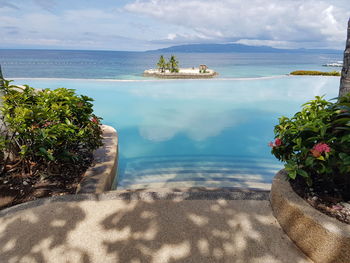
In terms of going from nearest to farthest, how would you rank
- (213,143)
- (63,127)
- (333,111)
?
(333,111) < (63,127) < (213,143)

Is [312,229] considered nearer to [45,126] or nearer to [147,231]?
[147,231]

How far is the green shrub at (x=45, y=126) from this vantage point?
10.3 ft

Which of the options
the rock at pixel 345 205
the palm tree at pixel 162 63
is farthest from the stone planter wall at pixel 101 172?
the palm tree at pixel 162 63

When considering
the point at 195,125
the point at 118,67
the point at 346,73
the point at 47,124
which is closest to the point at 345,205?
the point at 346,73

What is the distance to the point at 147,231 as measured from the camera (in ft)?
7.91

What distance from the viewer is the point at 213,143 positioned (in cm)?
713

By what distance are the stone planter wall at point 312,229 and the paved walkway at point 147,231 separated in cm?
10

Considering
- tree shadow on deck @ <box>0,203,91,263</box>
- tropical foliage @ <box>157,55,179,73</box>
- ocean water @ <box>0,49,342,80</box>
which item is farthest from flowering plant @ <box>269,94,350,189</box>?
ocean water @ <box>0,49,342,80</box>

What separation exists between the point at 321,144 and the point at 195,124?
6449 mm

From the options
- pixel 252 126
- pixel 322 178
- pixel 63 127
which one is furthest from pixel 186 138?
pixel 322 178

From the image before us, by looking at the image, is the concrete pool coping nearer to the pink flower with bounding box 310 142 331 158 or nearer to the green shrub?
the green shrub

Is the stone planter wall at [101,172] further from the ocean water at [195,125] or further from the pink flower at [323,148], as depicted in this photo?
the pink flower at [323,148]

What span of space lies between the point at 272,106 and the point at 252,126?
290 cm

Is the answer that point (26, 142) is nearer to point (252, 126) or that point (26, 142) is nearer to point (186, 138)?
point (186, 138)
